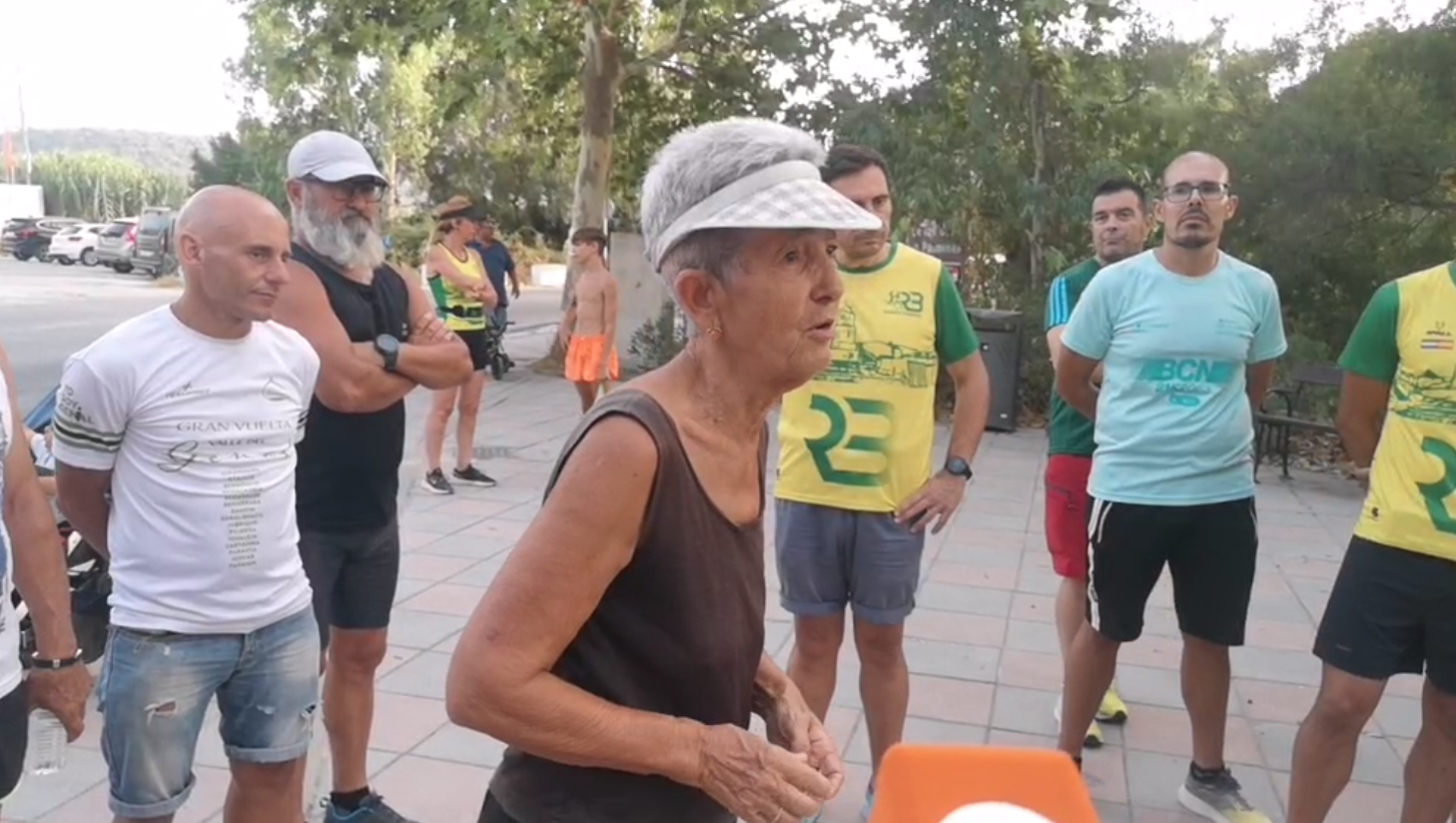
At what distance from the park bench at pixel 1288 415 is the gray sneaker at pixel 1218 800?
17.6 feet

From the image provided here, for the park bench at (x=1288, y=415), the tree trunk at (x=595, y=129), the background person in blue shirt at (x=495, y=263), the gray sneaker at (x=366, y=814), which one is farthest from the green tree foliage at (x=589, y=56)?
the gray sneaker at (x=366, y=814)

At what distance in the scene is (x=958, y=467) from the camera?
11.7 ft

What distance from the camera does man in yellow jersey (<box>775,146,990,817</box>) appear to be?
3.43 metres

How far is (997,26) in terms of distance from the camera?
11523mm

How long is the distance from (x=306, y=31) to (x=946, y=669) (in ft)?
39.2

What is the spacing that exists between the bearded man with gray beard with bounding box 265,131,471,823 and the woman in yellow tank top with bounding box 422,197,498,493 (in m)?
4.54

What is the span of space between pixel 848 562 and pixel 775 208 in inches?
81.6

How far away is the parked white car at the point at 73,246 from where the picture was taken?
38.8 metres

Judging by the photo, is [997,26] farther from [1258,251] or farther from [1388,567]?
[1388,567]

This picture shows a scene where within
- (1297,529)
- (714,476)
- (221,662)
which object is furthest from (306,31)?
(714,476)

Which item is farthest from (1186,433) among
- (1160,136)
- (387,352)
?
(1160,136)

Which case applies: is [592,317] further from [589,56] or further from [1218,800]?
[1218,800]

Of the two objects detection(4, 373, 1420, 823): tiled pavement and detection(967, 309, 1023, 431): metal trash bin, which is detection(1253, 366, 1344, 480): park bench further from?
detection(967, 309, 1023, 431): metal trash bin

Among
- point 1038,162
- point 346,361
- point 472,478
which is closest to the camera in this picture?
point 346,361
